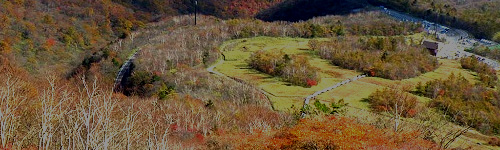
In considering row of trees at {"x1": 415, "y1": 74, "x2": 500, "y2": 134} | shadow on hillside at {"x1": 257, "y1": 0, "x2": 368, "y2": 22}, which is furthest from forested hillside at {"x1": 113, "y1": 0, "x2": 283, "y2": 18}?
row of trees at {"x1": 415, "y1": 74, "x2": 500, "y2": 134}

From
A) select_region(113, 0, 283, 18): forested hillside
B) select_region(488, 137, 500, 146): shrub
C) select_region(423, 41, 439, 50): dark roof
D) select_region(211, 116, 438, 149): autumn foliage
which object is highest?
select_region(113, 0, 283, 18): forested hillside

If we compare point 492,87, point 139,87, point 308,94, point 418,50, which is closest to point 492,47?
point 418,50

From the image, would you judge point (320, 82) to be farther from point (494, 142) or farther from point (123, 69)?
point (123, 69)

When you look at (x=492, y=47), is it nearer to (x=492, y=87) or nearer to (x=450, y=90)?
(x=492, y=87)

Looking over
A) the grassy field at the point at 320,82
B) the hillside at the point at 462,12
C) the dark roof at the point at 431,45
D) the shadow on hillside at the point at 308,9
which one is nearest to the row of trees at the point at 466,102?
the grassy field at the point at 320,82

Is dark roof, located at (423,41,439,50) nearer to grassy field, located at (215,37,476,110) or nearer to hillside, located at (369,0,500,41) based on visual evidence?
grassy field, located at (215,37,476,110)

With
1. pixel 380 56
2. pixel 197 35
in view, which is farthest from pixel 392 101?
pixel 197 35
